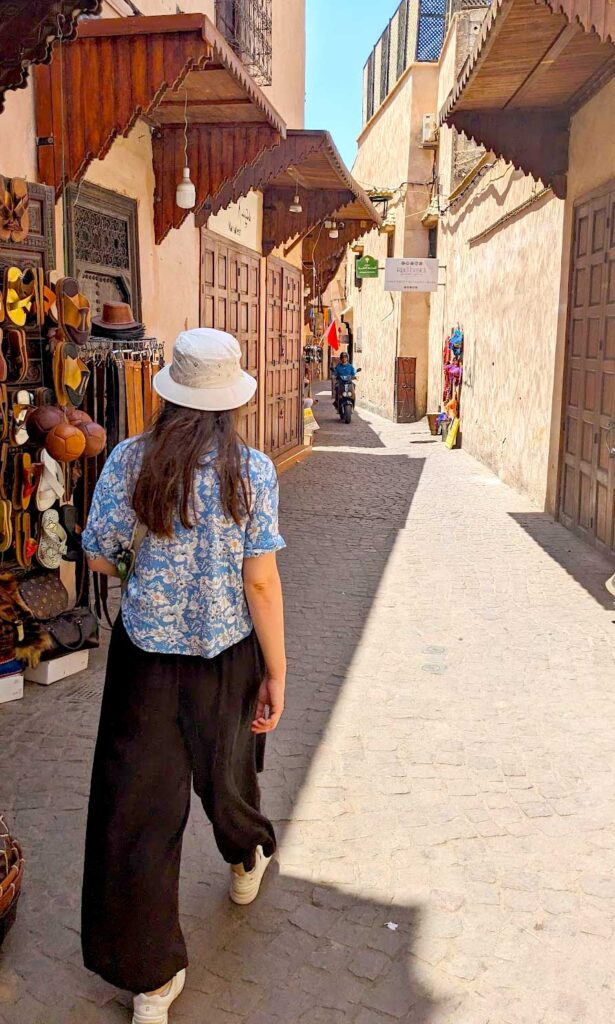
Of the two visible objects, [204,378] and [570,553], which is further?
[570,553]

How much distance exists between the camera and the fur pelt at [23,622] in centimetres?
435

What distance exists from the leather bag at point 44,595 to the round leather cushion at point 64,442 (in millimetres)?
676

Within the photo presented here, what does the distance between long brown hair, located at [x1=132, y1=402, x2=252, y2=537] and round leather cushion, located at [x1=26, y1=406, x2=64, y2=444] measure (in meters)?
2.29

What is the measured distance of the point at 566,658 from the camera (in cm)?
518

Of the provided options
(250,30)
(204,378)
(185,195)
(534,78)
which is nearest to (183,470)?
(204,378)

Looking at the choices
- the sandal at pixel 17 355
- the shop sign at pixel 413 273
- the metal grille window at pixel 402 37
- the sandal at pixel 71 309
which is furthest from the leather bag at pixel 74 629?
the metal grille window at pixel 402 37

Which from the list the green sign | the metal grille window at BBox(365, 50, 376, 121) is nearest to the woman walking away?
the green sign

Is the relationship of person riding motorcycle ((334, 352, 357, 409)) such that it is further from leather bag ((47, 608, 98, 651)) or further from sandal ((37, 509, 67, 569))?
sandal ((37, 509, 67, 569))

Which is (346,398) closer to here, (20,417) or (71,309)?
(71,309)

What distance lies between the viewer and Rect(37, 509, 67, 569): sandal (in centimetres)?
450

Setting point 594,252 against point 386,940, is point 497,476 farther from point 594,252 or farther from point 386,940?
point 386,940

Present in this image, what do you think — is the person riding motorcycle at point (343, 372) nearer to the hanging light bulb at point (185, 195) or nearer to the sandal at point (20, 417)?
the hanging light bulb at point (185, 195)

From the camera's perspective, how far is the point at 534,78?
769cm

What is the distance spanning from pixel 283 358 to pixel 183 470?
11.4 metres
